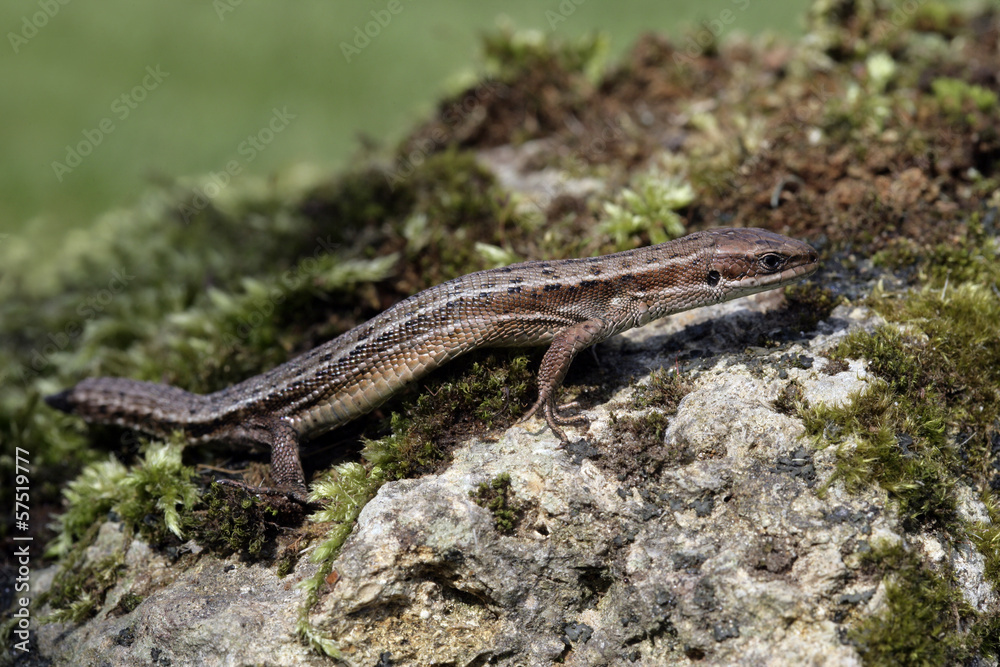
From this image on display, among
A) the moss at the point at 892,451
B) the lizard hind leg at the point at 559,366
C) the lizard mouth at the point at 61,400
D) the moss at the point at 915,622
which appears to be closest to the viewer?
the moss at the point at 915,622

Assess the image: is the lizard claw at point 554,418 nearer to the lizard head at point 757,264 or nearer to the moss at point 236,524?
the lizard head at point 757,264

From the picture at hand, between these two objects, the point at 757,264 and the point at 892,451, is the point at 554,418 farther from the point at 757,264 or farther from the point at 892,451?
the point at 892,451

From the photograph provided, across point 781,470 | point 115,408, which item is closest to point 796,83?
point 781,470

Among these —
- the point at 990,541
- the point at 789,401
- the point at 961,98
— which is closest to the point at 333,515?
the point at 789,401

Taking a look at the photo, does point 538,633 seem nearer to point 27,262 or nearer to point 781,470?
point 781,470

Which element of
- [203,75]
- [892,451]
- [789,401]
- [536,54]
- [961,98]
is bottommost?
[892,451]

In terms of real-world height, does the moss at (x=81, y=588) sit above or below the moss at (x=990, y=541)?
above

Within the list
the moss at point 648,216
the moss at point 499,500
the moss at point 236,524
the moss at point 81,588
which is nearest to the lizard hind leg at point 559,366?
the moss at point 499,500
